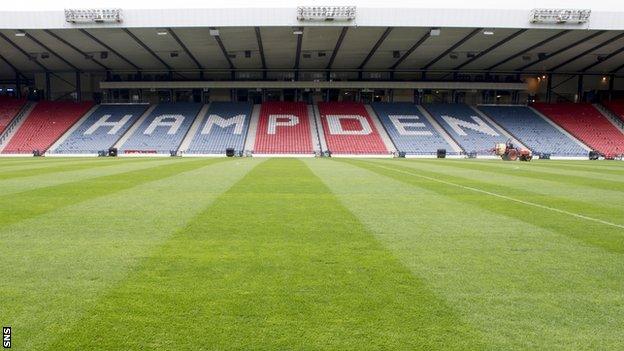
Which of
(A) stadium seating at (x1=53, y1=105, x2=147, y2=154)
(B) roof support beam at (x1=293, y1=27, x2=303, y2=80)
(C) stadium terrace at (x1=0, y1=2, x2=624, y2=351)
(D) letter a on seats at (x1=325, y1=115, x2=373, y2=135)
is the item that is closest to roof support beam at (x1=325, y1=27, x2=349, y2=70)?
(C) stadium terrace at (x1=0, y1=2, x2=624, y2=351)

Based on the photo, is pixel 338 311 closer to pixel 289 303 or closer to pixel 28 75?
pixel 289 303

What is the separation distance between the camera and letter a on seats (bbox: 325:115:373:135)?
43.2 meters

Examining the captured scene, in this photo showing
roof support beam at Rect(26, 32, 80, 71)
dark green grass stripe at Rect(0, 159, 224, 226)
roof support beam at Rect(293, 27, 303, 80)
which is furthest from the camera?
roof support beam at Rect(293, 27, 303, 80)

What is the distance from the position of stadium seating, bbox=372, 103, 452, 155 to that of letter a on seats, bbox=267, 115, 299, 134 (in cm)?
1004

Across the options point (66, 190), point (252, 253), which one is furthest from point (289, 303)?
point (66, 190)

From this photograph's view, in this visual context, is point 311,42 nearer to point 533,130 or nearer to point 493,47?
point 493,47

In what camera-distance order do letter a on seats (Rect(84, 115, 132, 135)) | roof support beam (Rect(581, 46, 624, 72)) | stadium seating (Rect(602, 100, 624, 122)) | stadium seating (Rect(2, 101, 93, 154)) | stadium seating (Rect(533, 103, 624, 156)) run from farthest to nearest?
stadium seating (Rect(602, 100, 624, 122))
letter a on seats (Rect(84, 115, 132, 135))
stadium seating (Rect(533, 103, 624, 156))
stadium seating (Rect(2, 101, 93, 154))
roof support beam (Rect(581, 46, 624, 72))

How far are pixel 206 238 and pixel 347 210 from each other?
10.5 feet

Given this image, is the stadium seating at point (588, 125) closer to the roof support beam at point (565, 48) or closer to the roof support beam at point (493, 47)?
the roof support beam at point (565, 48)

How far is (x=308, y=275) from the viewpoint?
14.2 ft

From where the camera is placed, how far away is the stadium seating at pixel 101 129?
129 ft

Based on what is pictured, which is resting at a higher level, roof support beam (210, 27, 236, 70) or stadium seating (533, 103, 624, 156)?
roof support beam (210, 27, 236, 70)

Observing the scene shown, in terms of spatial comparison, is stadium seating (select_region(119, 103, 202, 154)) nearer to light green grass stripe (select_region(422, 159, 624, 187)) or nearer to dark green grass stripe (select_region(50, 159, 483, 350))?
light green grass stripe (select_region(422, 159, 624, 187))
